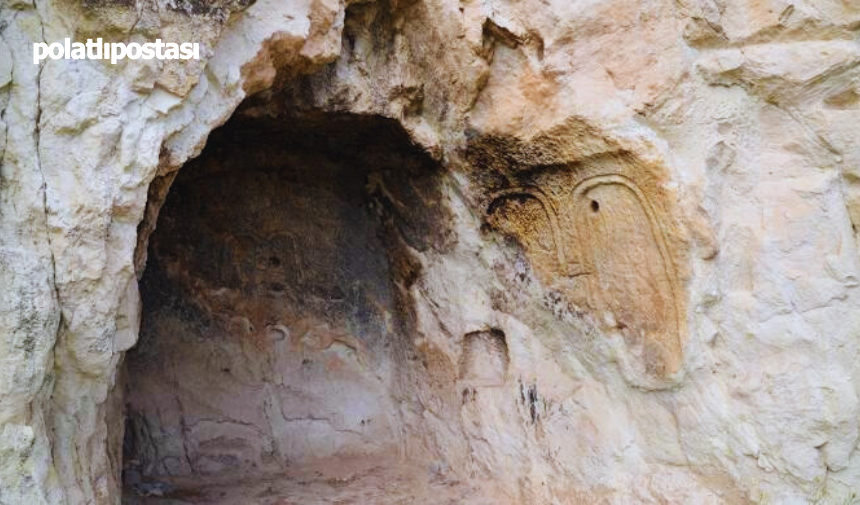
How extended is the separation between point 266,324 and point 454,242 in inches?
39.4

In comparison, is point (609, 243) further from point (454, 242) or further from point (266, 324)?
point (266, 324)

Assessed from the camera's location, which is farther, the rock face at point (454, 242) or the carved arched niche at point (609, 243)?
the carved arched niche at point (609, 243)

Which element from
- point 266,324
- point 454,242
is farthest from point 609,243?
point 266,324

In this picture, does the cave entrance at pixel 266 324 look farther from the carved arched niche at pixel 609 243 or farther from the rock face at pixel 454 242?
the carved arched niche at pixel 609 243

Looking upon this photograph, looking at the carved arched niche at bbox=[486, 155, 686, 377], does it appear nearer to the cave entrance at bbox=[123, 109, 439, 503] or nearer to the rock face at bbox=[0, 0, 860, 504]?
the rock face at bbox=[0, 0, 860, 504]

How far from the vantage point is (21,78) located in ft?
6.90

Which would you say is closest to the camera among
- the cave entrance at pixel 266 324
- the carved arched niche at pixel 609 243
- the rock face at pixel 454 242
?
the rock face at pixel 454 242

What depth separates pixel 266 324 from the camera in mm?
3764

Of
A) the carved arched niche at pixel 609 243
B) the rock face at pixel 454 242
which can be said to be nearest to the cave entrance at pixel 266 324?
the rock face at pixel 454 242

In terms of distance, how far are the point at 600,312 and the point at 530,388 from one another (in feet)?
1.40

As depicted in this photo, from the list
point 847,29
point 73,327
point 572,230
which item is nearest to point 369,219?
point 572,230

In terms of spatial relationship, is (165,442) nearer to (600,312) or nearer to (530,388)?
(530,388)

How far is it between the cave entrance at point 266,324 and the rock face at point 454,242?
0.01 meters

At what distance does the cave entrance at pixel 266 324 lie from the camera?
142 inches
